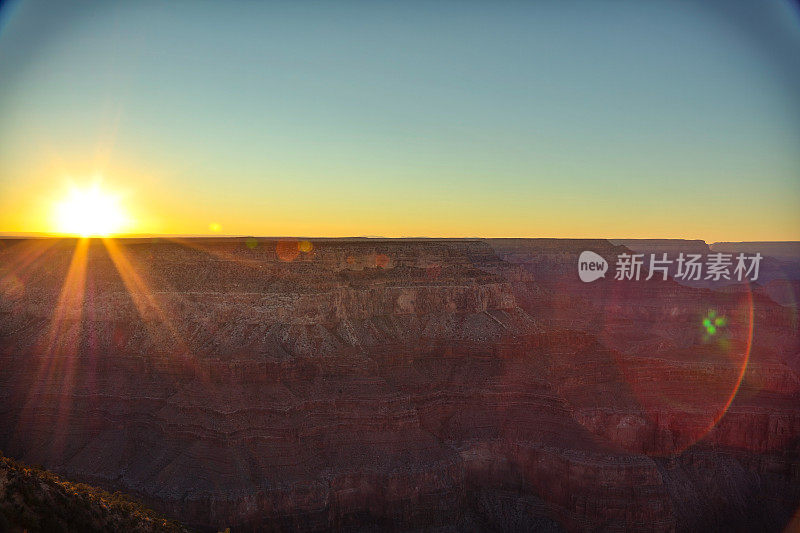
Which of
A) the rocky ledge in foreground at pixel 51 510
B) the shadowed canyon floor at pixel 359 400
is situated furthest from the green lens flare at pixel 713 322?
the rocky ledge in foreground at pixel 51 510

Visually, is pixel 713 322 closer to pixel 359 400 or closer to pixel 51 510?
pixel 359 400

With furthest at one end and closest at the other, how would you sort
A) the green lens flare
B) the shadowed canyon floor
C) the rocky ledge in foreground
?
the green lens flare
the shadowed canyon floor
the rocky ledge in foreground

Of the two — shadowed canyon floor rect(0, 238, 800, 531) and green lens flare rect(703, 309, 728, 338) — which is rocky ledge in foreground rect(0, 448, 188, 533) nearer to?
shadowed canyon floor rect(0, 238, 800, 531)

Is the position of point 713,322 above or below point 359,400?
above

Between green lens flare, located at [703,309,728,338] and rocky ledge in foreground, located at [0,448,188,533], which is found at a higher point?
green lens flare, located at [703,309,728,338]

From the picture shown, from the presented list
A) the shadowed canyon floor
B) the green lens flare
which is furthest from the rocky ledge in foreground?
the green lens flare

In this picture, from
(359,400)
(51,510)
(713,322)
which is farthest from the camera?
(713,322)

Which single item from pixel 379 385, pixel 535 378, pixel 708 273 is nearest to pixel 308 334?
pixel 379 385

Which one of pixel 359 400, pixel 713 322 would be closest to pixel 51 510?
pixel 359 400
